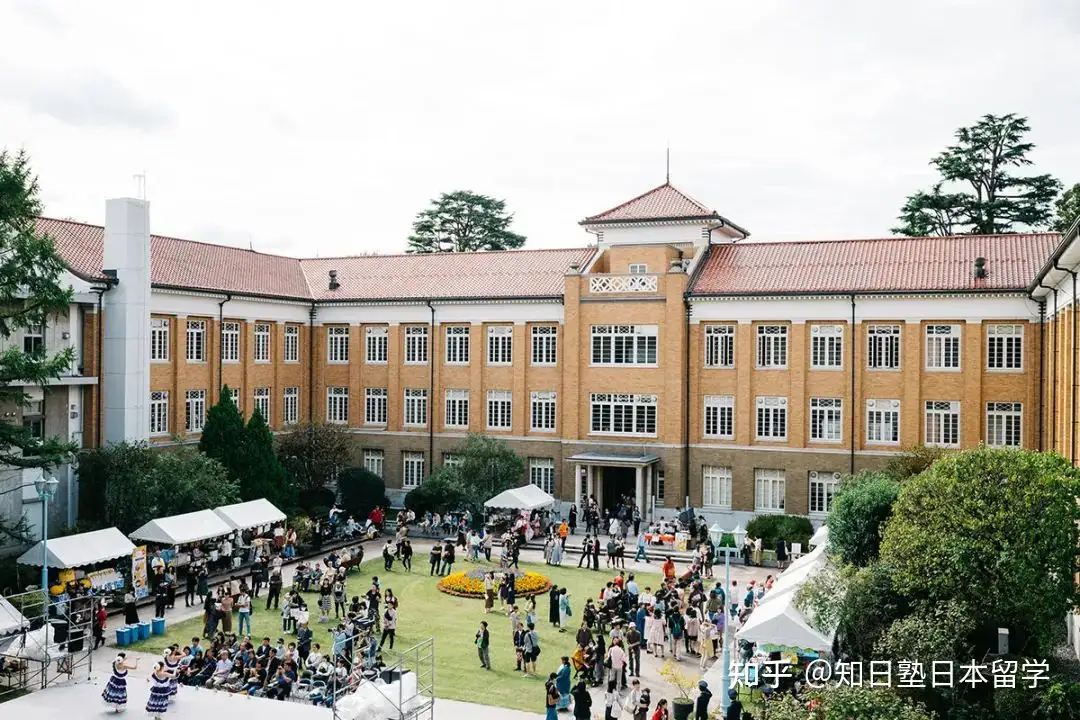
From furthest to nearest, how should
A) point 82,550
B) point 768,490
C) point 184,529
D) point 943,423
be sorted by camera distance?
point 768,490, point 943,423, point 184,529, point 82,550

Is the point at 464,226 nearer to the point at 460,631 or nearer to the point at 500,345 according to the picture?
the point at 500,345

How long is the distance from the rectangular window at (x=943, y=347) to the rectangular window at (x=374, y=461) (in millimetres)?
25782

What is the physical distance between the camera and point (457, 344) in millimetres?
48500

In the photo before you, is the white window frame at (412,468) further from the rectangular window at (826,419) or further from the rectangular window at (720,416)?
the rectangular window at (826,419)

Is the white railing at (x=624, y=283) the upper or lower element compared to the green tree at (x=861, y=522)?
upper

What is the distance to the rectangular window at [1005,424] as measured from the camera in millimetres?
38625

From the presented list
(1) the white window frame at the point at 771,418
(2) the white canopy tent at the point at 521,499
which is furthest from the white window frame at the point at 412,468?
(1) the white window frame at the point at 771,418

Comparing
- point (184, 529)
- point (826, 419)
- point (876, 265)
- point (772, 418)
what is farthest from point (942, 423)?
point (184, 529)

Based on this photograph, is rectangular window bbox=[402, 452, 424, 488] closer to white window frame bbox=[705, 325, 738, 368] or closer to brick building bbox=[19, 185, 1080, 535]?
brick building bbox=[19, 185, 1080, 535]

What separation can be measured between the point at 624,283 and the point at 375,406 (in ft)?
47.3

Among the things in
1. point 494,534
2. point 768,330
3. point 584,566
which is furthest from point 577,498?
point 768,330

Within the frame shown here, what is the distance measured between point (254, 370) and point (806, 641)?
3137cm

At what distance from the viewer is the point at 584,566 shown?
37.6 m

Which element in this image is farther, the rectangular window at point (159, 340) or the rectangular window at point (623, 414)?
the rectangular window at point (623, 414)
